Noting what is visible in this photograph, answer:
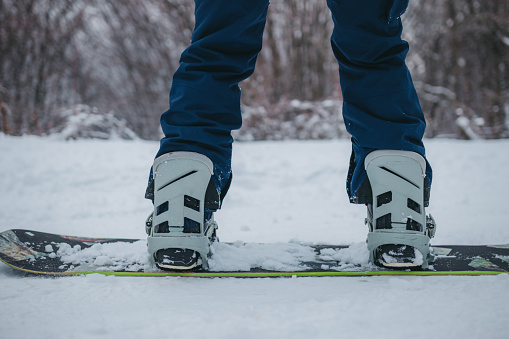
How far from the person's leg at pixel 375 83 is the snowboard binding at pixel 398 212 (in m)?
0.03

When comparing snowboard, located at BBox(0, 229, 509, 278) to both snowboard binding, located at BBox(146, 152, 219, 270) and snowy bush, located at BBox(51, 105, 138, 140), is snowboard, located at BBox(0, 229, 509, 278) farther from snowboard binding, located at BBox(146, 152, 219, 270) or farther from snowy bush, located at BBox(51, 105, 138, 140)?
snowy bush, located at BBox(51, 105, 138, 140)

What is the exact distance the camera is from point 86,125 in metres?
4.40

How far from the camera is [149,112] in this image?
691 cm

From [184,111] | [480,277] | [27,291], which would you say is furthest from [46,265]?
[480,277]

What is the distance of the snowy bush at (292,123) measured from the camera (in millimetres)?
5203

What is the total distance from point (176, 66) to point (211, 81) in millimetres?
6307

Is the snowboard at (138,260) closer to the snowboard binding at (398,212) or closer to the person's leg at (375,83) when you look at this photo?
the snowboard binding at (398,212)

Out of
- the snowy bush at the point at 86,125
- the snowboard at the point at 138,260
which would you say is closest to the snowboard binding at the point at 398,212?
the snowboard at the point at 138,260

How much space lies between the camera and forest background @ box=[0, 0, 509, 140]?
17.2 feet

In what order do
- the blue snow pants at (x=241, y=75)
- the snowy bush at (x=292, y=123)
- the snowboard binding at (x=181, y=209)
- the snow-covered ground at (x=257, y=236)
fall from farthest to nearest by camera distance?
the snowy bush at (x=292, y=123)
the blue snow pants at (x=241, y=75)
the snowboard binding at (x=181, y=209)
the snow-covered ground at (x=257, y=236)

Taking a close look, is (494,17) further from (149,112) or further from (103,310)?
(103,310)

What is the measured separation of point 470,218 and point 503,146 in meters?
1.99

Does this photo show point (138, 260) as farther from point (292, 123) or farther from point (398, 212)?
point (292, 123)

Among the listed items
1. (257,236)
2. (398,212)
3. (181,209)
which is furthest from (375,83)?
(257,236)
